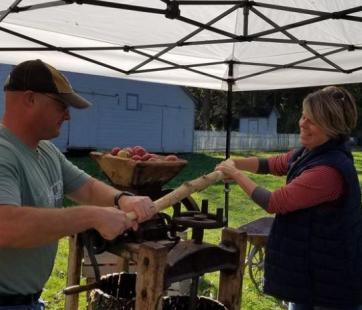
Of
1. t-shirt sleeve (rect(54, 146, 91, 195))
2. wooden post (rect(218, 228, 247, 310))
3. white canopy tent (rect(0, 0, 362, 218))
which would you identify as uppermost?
white canopy tent (rect(0, 0, 362, 218))

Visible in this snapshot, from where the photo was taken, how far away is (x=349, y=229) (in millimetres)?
2574

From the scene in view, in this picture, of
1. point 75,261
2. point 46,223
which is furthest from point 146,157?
point 46,223

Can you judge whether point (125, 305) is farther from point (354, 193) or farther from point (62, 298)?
point (62, 298)

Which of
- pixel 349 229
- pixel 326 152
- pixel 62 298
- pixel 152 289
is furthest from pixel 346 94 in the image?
pixel 62 298

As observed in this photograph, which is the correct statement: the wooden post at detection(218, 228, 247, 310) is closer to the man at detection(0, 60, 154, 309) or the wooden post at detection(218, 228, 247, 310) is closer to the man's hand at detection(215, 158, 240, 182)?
the man's hand at detection(215, 158, 240, 182)

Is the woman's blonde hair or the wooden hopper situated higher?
the woman's blonde hair

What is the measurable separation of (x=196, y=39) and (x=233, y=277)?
255cm

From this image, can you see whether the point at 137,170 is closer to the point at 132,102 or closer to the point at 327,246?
the point at 327,246

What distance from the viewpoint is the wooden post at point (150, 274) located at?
2.18 metres

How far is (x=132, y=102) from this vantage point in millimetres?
21859

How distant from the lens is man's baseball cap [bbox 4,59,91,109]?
6.23 feet

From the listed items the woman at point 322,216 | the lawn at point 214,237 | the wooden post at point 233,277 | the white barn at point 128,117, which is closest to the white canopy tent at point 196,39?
the woman at point 322,216

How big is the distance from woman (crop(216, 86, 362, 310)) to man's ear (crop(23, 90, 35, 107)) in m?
1.41

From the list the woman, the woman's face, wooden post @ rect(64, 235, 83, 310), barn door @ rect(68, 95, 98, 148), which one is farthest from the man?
barn door @ rect(68, 95, 98, 148)
